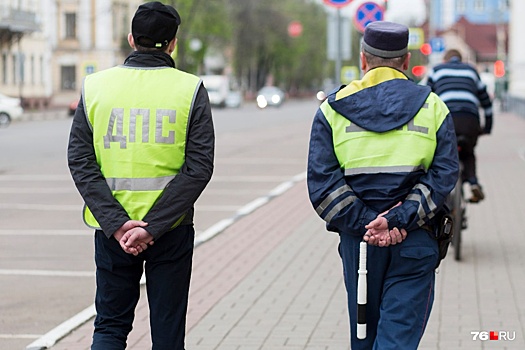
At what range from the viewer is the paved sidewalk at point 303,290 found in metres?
7.25

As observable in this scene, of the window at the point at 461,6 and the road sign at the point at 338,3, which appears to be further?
the window at the point at 461,6

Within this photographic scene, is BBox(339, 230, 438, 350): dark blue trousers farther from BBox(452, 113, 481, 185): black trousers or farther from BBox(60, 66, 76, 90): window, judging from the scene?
BBox(60, 66, 76, 90): window

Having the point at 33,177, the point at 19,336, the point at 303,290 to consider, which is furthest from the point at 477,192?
the point at 33,177

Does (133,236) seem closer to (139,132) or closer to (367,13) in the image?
(139,132)

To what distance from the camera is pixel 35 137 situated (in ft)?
117

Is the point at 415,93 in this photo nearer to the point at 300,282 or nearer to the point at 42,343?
the point at 42,343

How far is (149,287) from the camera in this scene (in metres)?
5.09

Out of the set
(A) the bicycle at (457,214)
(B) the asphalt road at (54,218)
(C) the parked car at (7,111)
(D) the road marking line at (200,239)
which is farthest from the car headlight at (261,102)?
(C) the parked car at (7,111)

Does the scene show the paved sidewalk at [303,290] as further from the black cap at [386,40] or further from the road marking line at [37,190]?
the road marking line at [37,190]

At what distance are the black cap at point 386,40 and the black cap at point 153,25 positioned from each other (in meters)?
0.78

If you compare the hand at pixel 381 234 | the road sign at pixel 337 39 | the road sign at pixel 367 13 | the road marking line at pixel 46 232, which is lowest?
the road marking line at pixel 46 232

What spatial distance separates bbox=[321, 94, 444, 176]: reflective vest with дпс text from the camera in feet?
15.8

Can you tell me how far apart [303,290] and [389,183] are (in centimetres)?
420

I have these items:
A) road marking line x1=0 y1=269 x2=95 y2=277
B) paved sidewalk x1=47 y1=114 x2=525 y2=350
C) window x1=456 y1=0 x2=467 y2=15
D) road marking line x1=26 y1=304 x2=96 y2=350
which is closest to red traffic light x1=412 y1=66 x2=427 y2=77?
paved sidewalk x1=47 y1=114 x2=525 y2=350
